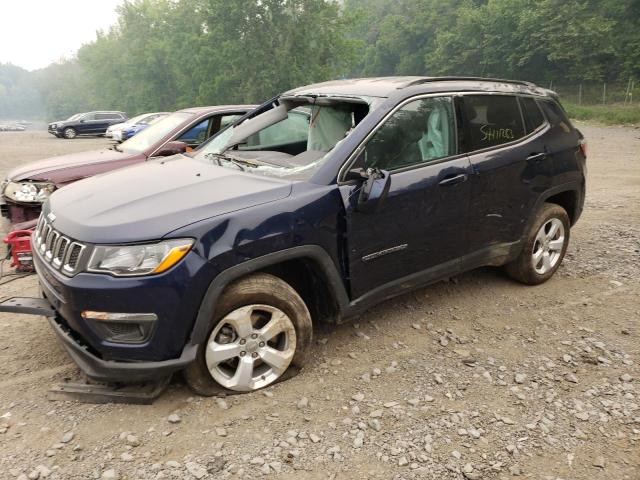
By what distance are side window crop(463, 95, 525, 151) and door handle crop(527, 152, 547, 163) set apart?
0.19m

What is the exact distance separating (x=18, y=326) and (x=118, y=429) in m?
1.68

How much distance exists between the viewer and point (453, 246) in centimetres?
→ 353

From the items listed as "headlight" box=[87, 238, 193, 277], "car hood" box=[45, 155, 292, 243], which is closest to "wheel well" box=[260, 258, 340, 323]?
"car hood" box=[45, 155, 292, 243]

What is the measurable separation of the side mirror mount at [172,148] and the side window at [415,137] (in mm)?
2977

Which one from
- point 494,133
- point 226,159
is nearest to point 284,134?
point 226,159

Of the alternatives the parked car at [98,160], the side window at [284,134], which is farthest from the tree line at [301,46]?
the side window at [284,134]

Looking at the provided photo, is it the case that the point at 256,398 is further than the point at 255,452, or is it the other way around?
the point at 256,398

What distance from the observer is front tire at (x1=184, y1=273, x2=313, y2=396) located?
2.66 metres

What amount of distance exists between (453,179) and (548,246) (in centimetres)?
155

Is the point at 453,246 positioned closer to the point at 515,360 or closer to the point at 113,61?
the point at 515,360

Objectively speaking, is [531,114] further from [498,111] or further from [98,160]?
[98,160]

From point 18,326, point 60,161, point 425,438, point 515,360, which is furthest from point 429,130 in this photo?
point 60,161

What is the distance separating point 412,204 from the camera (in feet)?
10.5

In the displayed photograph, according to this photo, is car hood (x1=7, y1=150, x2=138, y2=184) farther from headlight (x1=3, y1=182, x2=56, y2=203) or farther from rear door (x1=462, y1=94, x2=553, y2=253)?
rear door (x1=462, y1=94, x2=553, y2=253)
